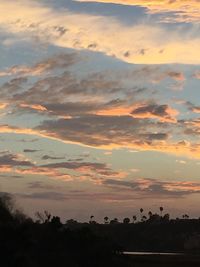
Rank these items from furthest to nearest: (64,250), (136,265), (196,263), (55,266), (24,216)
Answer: (196,263) < (136,265) < (24,216) < (64,250) < (55,266)

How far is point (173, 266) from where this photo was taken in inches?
4919

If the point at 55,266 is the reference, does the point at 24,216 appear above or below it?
above

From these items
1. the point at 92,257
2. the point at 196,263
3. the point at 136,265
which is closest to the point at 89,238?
the point at 92,257

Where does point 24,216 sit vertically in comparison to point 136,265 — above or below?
above

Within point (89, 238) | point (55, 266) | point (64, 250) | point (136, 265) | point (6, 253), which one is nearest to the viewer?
point (6, 253)

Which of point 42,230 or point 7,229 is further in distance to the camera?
point 42,230

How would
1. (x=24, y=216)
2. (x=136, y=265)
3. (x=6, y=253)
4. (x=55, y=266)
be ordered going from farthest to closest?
(x=136, y=265) → (x=24, y=216) → (x=55, y=266) → (x=6, y=253)

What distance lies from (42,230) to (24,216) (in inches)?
617

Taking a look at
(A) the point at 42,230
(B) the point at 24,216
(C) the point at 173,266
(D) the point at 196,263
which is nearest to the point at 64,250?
(A) the point at 42,230

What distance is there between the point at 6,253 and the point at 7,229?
12.4ft

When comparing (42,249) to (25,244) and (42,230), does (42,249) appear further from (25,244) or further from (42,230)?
(25,244)

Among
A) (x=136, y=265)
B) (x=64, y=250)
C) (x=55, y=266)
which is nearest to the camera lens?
(x=55, y=266)

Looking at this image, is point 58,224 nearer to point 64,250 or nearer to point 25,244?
point 64,250

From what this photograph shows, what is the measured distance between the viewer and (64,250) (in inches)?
3590
